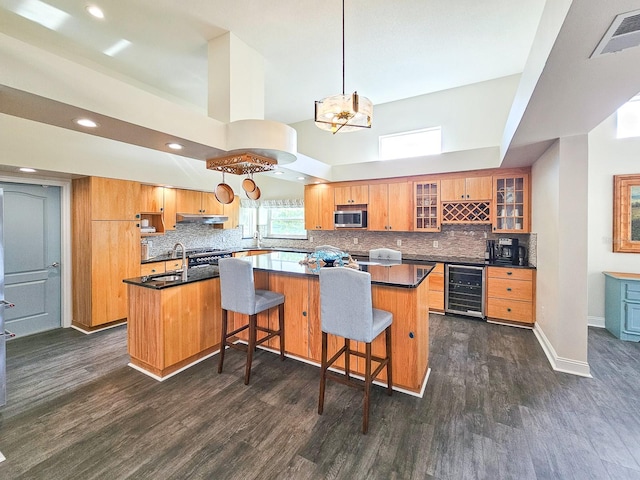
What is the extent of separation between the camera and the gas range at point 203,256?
5.25 m

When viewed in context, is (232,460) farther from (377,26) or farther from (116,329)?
(377,26)

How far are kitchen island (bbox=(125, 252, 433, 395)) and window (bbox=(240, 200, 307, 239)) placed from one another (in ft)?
12.0

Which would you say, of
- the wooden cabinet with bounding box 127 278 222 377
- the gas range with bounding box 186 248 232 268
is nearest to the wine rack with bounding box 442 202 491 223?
the wooden cabinet with bounding box 127 278 222 377

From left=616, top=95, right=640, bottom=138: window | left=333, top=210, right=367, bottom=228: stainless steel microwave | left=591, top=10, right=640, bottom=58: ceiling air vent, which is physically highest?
left=616, top=95, right=640, bottom=138: window

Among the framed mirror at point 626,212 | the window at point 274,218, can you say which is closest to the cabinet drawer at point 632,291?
the framed mirror at point 626,212

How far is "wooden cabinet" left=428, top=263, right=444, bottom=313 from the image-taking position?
4500 mm

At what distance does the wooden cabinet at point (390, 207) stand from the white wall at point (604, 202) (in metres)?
2.49

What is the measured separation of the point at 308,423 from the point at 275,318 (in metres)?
1.26

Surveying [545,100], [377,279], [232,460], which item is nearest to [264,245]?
[377,279]

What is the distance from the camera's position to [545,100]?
2027 millimetres

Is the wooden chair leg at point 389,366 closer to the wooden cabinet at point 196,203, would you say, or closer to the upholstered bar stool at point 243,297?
the upholstered bar stool at point 243,297

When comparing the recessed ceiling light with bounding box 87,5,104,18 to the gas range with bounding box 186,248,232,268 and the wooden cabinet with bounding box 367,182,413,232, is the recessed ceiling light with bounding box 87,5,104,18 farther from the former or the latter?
the wooden cabinet with bounding box 367,182,413,232

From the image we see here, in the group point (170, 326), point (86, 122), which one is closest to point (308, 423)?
point (170, 326)

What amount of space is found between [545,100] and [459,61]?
7.62ft
